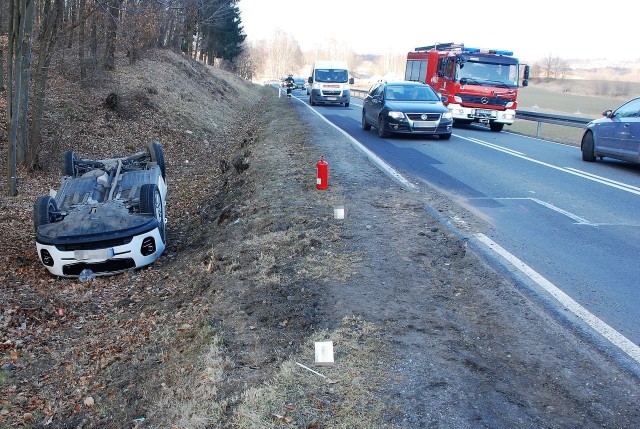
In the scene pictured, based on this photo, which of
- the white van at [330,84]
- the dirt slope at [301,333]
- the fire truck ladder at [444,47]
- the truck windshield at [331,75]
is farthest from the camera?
the truck windshield at [331,75]

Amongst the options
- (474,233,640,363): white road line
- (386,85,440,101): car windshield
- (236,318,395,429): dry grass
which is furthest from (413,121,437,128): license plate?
(236,318,395,429): dry grass

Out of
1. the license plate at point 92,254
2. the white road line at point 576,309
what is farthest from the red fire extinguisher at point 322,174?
the license plate at point 92,254

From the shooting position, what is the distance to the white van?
32.8 m

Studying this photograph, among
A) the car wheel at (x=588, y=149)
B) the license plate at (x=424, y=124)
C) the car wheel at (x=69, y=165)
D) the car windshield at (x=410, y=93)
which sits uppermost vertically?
the car windshield at (x=410, y=93)

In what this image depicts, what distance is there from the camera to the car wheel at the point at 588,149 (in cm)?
1380

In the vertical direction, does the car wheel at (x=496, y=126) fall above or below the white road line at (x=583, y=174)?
above

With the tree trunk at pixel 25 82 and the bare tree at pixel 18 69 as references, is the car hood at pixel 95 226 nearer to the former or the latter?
the bare tree at pixel 18 69

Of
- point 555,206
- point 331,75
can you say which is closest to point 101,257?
point 555,206

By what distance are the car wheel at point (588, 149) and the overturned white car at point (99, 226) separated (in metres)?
10.2

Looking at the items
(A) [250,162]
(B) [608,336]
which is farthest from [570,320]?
(A) [250,162]

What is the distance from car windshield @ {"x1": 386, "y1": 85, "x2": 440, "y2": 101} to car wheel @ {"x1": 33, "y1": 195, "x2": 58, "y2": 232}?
1184 centimetres

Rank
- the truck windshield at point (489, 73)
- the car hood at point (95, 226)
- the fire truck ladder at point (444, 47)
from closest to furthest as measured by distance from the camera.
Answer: the car hood at point (95, 226)
the truck windshield at point (489, 73)
the fire truck ladder at point (444, 47)

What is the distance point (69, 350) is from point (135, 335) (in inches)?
26.0

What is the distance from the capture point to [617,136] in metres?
12.9
